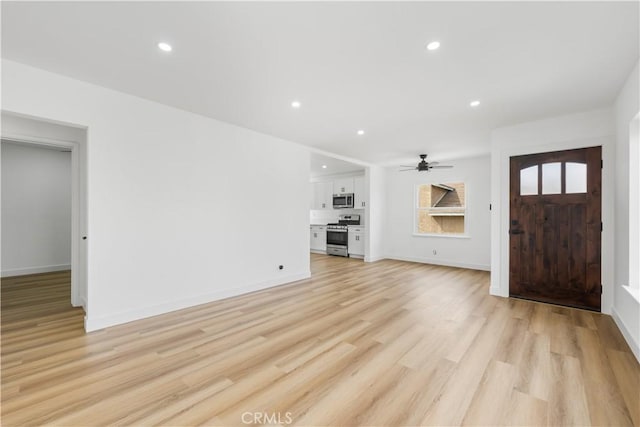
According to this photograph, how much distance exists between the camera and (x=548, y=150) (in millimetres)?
3846

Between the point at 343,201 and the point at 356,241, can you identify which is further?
the point at 343,201

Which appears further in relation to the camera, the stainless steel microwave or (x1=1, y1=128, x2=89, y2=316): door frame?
the stainless steel microwave

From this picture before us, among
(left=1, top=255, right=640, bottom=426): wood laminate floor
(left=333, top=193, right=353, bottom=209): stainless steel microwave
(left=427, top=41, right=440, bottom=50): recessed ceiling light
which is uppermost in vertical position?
(left=427, top=41, right=440, bottom=50): recessed ceiling light

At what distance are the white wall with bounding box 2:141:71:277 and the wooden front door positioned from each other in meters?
8.44

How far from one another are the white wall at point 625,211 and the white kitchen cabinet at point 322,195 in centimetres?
603

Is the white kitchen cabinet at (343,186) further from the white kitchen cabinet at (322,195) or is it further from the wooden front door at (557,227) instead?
the wooden front door at (557,227)

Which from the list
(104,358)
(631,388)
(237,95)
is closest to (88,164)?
(237,95)

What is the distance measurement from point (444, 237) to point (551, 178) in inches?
119

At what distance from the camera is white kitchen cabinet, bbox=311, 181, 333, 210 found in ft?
27.5

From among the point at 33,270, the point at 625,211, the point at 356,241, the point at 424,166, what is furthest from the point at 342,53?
the point at 33,270

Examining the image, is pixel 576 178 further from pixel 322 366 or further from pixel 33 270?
pixel 33 270

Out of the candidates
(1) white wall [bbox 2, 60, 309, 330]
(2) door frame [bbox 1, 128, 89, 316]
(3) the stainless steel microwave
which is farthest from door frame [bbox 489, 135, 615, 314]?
(2) door frame [bbox 1, 128, 89, 316]

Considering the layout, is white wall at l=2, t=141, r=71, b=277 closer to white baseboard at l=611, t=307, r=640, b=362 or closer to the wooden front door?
the wooden front door

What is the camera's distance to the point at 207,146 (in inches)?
150
